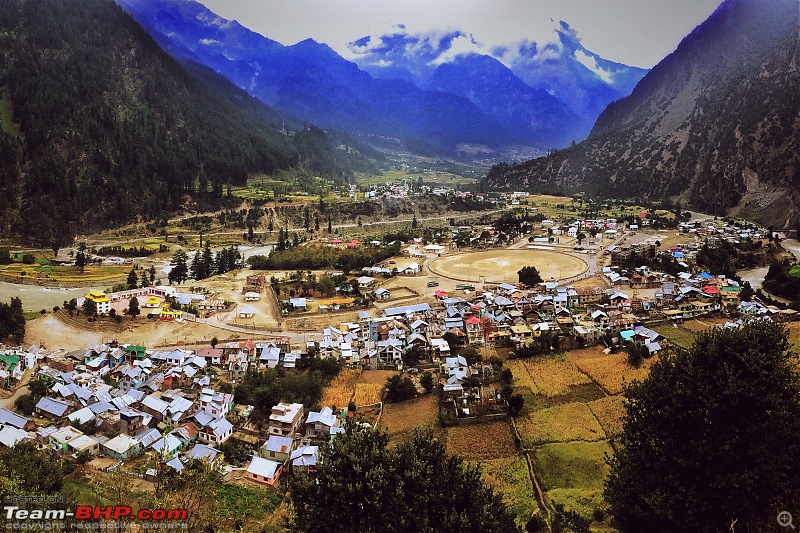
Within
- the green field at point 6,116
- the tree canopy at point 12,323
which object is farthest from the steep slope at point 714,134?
the green field at point 6,116

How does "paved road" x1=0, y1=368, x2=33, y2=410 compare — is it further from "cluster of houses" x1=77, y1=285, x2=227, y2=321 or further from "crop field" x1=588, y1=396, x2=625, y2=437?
"crop field" x1=588, y1=396, x2=625, y2=437

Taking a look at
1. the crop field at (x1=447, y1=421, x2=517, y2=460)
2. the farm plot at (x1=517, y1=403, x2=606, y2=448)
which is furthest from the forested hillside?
the farm plot at (x1=517, y1=403, x2=606, y2=448)

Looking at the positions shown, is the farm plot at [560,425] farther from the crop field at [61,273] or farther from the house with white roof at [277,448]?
the crop field at [61,273]

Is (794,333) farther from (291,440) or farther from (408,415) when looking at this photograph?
(291,440)

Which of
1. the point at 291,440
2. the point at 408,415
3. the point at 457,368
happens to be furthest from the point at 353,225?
the point at 291,440

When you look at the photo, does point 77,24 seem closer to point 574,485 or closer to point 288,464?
point 288,464
